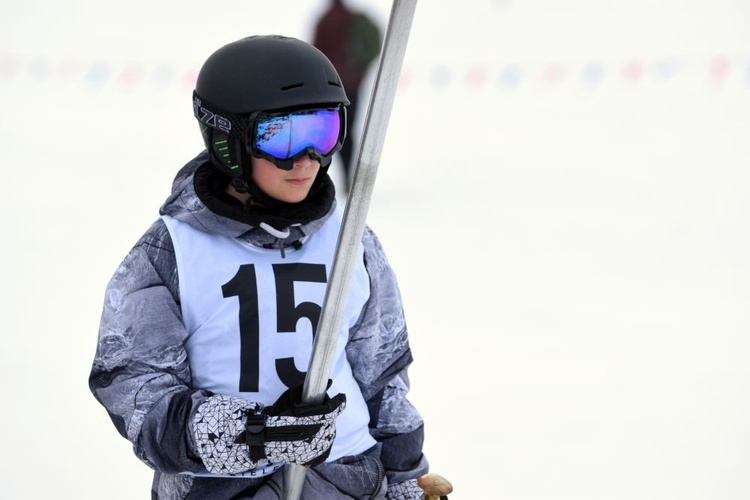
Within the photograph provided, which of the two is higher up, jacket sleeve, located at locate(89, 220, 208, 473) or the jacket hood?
the jacket hood

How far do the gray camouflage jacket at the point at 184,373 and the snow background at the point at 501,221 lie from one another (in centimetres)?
135

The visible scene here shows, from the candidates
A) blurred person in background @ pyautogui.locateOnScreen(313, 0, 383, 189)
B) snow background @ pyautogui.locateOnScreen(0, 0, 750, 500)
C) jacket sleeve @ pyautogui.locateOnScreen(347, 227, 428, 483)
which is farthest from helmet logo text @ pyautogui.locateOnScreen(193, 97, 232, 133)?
blurred person in background @ pyautogui.locateOnScreen(313, 0, 383, 189)

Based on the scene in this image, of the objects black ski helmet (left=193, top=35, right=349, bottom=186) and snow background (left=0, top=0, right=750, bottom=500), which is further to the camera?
snow background (left=0, top=0, right=750, bottom=500)

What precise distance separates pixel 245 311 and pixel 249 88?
12.9 inches

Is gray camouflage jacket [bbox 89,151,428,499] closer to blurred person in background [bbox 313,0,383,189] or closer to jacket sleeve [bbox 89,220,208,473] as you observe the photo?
jacket sleeve [bbox 89,220,208,473]

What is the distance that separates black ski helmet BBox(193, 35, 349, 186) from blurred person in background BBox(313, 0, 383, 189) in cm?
448

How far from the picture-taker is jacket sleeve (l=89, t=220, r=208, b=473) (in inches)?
57.9

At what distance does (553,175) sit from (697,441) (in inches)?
144

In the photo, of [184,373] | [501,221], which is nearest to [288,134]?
[184,373]

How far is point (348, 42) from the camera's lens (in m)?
6.20

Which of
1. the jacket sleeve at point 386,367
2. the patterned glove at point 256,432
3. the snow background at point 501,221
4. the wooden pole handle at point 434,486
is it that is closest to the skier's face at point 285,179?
the jacket sleeve at point 386,367

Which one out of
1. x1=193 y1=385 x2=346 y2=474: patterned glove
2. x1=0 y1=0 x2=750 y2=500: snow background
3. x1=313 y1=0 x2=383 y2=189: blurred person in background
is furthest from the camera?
x1=313 y1=0 x2=383 y2=189: blurred person in background

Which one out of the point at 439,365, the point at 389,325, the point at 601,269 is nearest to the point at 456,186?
the point at 601,269

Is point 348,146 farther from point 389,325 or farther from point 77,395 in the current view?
point 389,325
